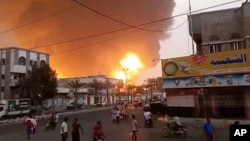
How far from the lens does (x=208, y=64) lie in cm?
2908

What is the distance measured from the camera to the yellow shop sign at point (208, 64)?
27.1 m

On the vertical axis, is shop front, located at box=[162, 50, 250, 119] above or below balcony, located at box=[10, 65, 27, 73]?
below

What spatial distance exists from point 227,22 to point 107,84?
79.3m

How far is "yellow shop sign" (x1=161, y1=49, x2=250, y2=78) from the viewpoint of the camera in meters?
27.1

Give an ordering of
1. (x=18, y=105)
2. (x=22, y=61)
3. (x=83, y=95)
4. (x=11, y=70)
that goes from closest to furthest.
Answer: (x=18, y=105), (x=11, y=70), (x=22, y=61), (x=83, y=95)

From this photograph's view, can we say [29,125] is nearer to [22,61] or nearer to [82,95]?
[22,61]

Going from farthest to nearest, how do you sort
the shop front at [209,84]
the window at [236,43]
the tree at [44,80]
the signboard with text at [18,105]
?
the tree at [44,80]
the signboard with text at [18,105]
the window at [236,43]
the shop front at [209,84]

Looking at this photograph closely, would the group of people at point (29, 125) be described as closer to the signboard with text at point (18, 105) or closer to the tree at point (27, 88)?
the signboard with text at point (18, 105)

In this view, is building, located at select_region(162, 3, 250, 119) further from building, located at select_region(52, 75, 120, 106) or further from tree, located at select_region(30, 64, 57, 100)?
building, located at select_region(52, 75, 120, 106)

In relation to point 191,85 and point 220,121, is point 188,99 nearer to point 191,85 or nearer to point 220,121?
point 191,85

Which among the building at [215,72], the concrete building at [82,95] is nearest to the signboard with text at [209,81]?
the building at [215,72]

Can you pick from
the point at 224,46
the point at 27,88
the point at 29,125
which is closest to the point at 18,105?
the point at 27,88

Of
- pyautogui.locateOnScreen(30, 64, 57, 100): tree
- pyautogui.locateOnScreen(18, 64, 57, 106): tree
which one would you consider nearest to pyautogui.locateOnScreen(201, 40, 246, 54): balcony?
pyautogui.locateOnScreen(18, 64, 57, 106): tree

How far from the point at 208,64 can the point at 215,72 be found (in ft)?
3.24
